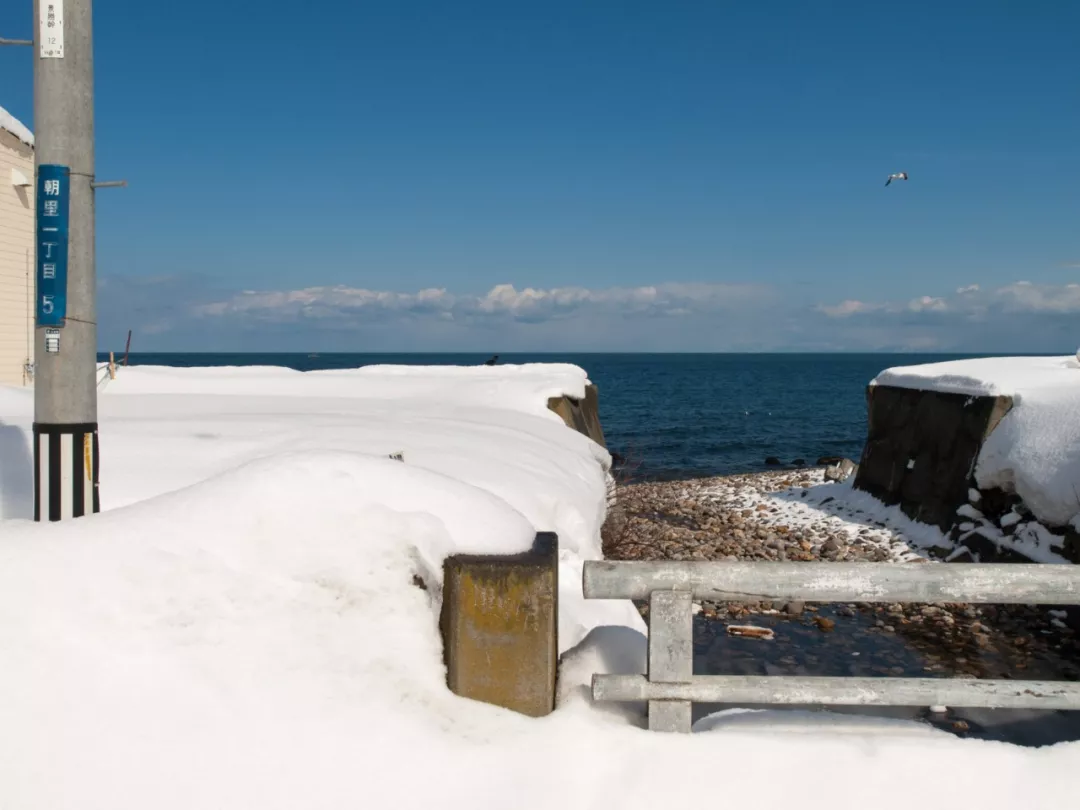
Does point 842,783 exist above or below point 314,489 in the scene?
below

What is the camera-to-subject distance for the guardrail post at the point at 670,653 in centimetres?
393

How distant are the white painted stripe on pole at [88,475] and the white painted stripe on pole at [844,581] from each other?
288 centimetres

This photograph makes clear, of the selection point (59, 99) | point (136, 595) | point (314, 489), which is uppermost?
point (59, 99)

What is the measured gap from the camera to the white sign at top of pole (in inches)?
177

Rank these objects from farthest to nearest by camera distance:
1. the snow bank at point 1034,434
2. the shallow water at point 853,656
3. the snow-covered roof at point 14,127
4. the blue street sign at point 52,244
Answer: the snow-covered roof at point 14,127 < the snow bank at point 1034,434 < the shallow water at point 853,656 < the blue street sign at point 52,244

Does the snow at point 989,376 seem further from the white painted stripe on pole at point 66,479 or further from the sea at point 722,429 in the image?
the white painted stripe on pole at point 66,479

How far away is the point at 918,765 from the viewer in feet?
12.4

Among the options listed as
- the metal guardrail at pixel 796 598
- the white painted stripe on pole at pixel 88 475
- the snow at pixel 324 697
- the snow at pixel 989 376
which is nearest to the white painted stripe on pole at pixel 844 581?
the metal guardrail at pixel 796 598

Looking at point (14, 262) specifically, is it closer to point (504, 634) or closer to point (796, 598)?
point (504, 634)

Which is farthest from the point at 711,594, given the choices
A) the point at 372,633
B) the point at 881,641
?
the point at 881,641

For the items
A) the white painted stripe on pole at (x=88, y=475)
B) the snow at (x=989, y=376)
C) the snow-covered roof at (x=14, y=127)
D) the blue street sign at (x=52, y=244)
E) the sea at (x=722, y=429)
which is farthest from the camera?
the sea at (x=722, y=429)

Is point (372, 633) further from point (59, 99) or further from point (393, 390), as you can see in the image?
point (393, 390)

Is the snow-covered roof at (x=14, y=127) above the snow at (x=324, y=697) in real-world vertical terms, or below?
above

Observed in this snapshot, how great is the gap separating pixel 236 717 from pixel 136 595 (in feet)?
2.54
